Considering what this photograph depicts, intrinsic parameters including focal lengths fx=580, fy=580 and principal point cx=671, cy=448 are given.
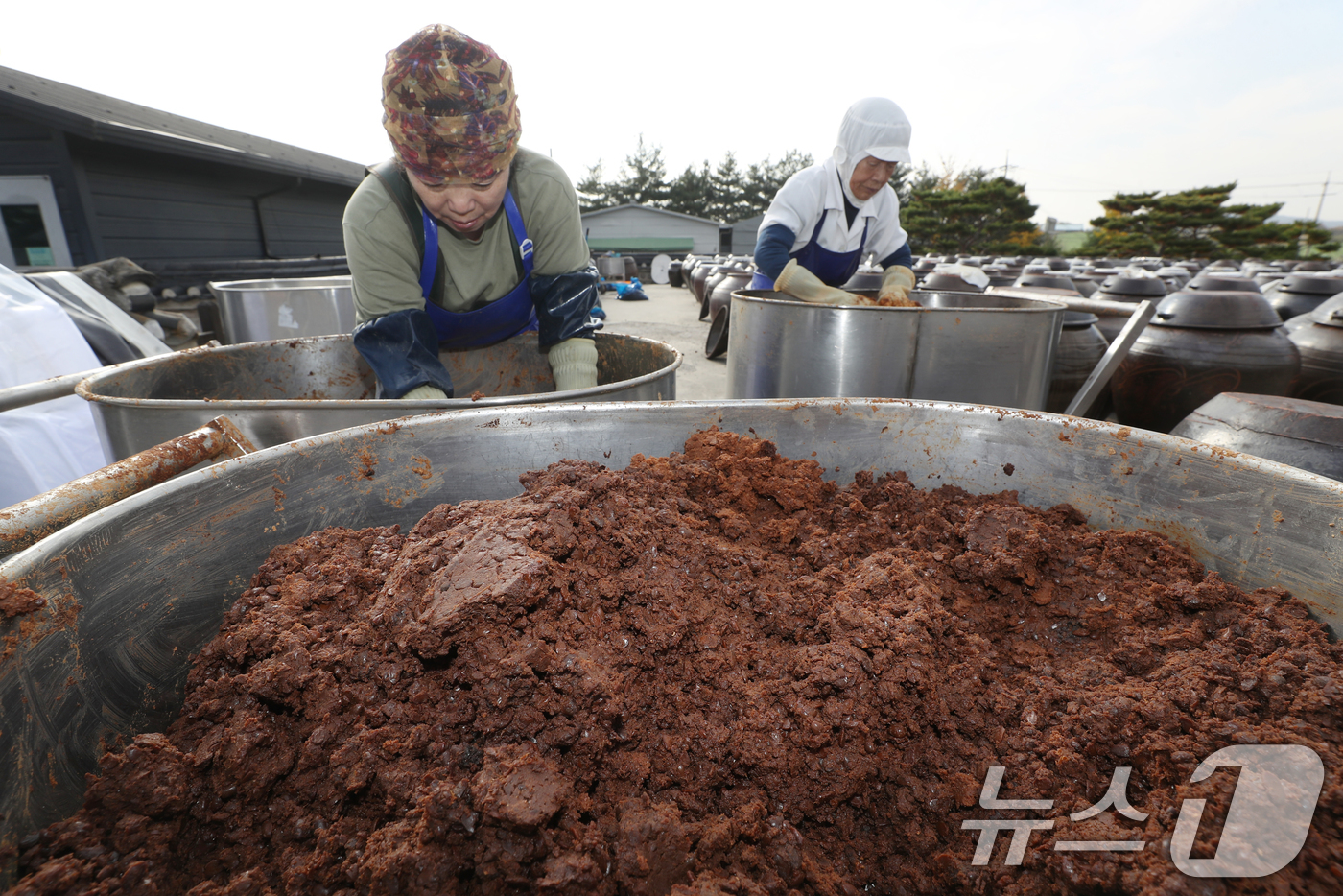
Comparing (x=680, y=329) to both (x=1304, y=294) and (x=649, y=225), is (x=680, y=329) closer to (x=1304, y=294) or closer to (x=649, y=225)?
(x=1304, y=294)

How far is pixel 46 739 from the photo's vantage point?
0.59 meters

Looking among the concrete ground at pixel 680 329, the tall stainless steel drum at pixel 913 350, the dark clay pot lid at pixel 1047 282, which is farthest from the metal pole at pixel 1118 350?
the dark clay pot lid at pixel 1047 282

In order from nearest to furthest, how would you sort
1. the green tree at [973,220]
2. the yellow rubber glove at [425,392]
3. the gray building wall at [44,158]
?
the yellow rubber glove at [425,392] < the gray building wall at [44,158] < the green tree at [973,220]

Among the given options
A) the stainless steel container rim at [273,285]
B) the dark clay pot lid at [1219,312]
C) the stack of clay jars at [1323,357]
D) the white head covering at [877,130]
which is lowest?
the stack of clay jars at [1323,357]

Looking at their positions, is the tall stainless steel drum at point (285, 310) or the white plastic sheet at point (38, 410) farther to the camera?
the tall stainless steel drum at point (285, 310)

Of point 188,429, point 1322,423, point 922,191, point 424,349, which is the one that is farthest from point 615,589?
point 922,191

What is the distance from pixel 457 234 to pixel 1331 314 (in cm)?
464

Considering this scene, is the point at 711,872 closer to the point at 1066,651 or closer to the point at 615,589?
the point at 615,589

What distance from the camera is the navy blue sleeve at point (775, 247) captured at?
10.6 feet

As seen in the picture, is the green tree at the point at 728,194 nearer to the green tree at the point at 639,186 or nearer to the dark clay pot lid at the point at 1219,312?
the green tree at the point at 639,186

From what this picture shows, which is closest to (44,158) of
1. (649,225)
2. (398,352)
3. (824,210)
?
(398,352)

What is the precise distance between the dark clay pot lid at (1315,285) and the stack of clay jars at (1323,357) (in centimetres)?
188

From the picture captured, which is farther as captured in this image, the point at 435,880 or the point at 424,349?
the point at 424,349

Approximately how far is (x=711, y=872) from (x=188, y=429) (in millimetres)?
1408
